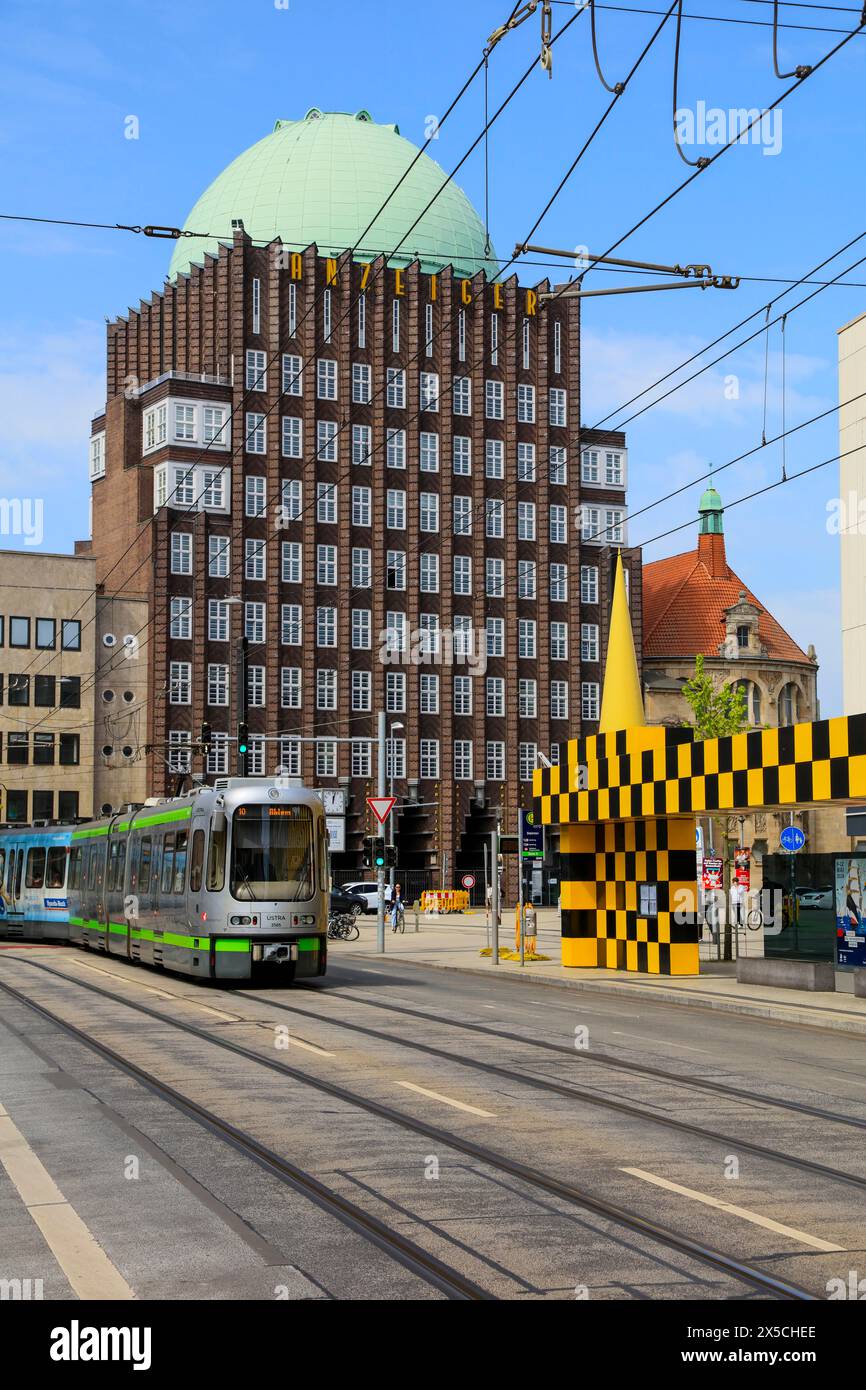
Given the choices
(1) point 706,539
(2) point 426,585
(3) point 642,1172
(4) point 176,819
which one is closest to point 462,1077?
(3) point 642,1172

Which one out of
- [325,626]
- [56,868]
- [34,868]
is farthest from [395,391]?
[56,868]

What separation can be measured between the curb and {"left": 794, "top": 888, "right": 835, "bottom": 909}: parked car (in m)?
1.90

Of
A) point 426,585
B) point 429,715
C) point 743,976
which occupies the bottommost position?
point 743,976

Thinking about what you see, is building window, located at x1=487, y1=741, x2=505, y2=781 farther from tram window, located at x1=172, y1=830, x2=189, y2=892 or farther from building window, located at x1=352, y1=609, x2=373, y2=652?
tram window, located at x1=172, y1=830, x2=189, y2=892

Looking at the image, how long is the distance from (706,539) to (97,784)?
4688cm

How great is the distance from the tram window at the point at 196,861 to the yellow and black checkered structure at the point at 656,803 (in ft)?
27.4

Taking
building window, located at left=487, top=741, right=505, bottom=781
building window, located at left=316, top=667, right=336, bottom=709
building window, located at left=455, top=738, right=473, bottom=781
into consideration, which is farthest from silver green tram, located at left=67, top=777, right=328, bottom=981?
building window, located at left=487, top=741, right=505, bottom=781

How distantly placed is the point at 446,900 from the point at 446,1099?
221 ft

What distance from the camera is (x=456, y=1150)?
11445mm

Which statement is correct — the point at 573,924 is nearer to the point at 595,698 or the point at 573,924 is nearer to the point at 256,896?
the point at 256,896

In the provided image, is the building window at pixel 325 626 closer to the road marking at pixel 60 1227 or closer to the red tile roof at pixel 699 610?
the red tile roof at pixel 699 610

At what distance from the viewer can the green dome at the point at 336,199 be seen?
313 feet

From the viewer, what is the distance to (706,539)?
367ft

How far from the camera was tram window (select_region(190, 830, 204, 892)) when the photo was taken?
26969 millimetres
